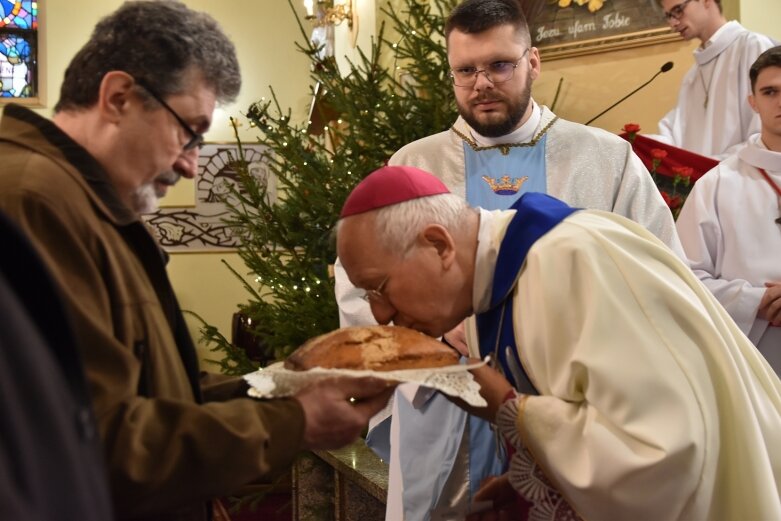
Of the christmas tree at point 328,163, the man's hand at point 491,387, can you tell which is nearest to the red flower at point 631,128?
the christmas tree at point 328,163

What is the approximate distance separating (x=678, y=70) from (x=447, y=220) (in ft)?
15.0

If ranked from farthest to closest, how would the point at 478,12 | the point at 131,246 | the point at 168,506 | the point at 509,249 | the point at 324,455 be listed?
the point at 324,455
the point at 478,12
the point at 509,249
the point at 131,246
the point at 168,506

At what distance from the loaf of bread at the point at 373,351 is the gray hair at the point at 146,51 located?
68cm

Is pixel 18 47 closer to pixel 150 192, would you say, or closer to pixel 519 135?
pixel 519 135

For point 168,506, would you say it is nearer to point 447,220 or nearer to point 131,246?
point 131,246

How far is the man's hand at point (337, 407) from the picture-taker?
2031mm

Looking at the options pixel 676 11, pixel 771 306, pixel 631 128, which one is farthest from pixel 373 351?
pixel 676 11

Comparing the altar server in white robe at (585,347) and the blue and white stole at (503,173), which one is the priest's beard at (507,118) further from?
the altar server in white robe at (585,347)

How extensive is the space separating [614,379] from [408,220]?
695 mm

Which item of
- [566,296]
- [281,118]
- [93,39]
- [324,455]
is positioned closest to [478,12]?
[566,296]

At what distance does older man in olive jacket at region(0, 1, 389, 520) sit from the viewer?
1.70 m

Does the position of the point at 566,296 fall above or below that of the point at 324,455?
above

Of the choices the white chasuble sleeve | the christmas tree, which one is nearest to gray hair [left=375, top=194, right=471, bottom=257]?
the white chasuble sleeve

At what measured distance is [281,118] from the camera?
609 cm
